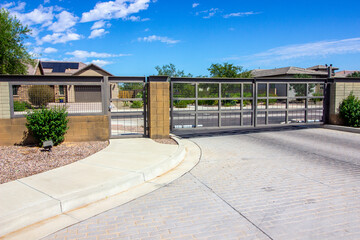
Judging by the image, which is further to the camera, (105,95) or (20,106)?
(105,95)

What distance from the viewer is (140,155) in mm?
7812

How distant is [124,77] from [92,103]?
5.02 ft

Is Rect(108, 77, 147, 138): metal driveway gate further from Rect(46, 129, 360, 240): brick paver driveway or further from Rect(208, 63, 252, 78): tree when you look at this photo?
Rect(208, 63, 252, 78): tree

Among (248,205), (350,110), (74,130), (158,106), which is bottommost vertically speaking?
(248,205)

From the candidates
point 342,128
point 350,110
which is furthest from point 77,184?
point 350,110

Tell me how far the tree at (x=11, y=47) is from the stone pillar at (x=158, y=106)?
19398 millimetres

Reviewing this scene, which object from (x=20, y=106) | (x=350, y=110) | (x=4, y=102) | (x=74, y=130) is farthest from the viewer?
(x=350, y=110)

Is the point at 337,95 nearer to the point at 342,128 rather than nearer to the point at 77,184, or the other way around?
the point at 342,128

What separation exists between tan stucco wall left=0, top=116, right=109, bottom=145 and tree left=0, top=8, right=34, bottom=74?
17900 millimetres

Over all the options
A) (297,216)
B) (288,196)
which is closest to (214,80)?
(288,196)

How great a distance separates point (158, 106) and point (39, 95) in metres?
4.18

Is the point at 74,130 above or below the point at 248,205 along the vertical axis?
above

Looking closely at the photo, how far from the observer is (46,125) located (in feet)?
29.7

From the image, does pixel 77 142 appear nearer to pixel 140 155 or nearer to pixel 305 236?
pixel 140 155
